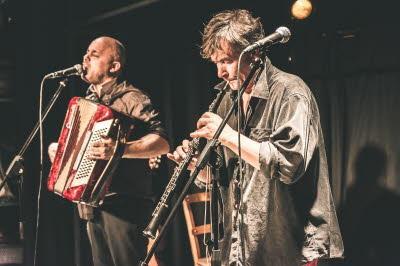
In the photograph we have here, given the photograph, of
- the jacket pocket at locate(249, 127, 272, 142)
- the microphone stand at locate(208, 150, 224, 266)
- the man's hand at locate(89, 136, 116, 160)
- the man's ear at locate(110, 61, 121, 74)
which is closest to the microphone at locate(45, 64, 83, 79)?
the man's ear at locate(110, 61, 121, 74)

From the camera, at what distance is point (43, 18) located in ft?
17.4

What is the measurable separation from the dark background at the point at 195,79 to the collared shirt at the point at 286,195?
1.74m

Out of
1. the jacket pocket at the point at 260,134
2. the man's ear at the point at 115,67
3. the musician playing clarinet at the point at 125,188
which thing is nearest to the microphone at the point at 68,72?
the musician playing clarinet at the point at 125,188

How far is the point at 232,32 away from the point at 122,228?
152 cm

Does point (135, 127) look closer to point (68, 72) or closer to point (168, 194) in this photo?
point (68, 72)

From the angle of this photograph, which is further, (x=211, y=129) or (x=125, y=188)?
(x=125, y=188)

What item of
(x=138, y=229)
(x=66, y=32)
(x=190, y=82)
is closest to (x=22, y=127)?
(x=66, y=32)

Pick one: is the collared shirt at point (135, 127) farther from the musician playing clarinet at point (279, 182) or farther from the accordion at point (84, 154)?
the musician playing clarinet at point (279, 182)

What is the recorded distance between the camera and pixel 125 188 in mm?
3402

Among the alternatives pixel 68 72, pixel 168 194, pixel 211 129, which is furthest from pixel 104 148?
pixel 211 129

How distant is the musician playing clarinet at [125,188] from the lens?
3.40 meters

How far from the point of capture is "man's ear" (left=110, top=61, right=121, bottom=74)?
3754 mm

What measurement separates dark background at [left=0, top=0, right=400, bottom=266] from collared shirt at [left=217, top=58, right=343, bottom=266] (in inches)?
68.5

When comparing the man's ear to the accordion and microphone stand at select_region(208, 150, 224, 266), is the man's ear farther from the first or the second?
microphone stand at select_region(208, 150, 224, 266)
